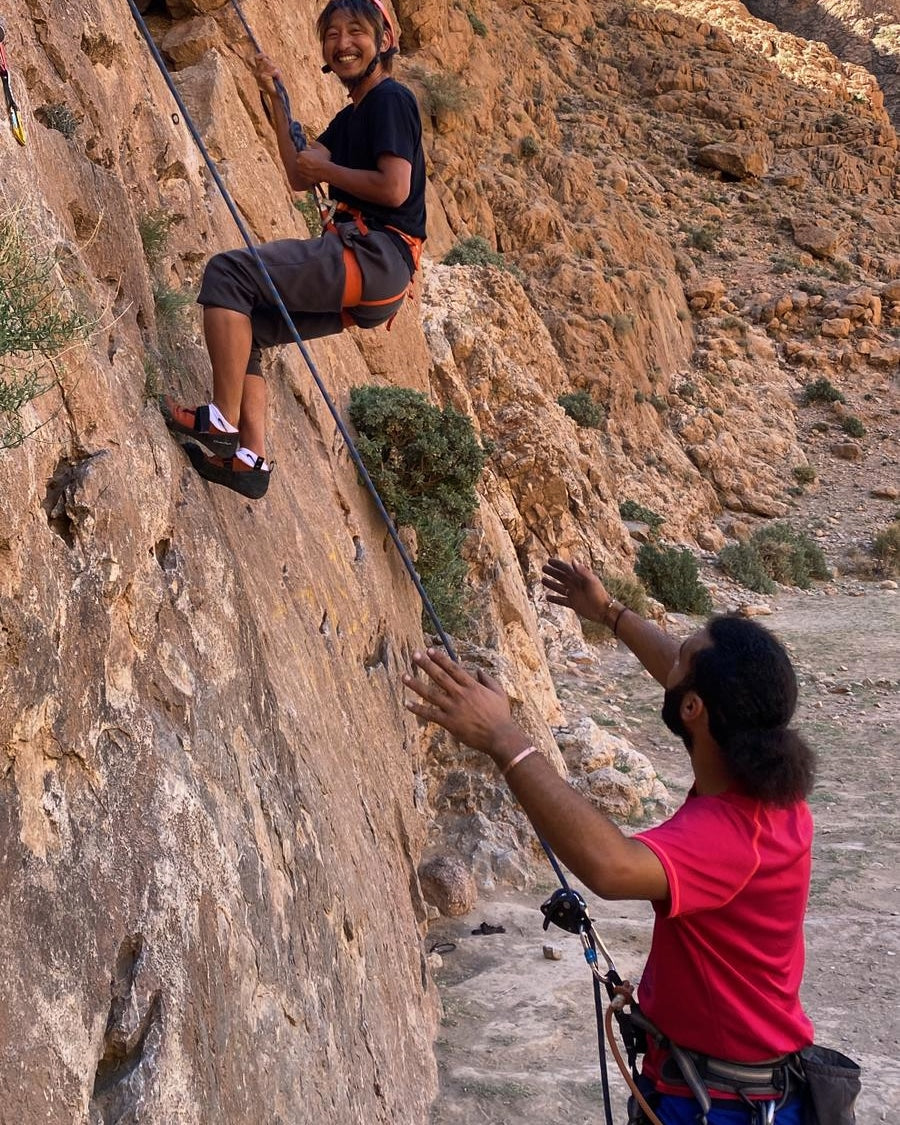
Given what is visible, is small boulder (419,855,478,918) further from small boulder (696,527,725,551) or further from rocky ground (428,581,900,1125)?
Result: small boulder (696,527,725,551)

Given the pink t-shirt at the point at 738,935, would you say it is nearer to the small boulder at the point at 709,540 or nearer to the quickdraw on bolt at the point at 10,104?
the quickdraw on bolt at the point at 10,104

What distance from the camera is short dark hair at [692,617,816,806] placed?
2055 mm

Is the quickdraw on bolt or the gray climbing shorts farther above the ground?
the quickdraw on bolt

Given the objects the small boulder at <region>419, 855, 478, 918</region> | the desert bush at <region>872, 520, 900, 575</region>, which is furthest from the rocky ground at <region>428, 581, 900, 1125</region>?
the desert bush at <region>872, 520, 900, 575</region>

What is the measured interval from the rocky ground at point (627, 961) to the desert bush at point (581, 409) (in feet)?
26.7

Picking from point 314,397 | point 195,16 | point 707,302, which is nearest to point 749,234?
point 707,302

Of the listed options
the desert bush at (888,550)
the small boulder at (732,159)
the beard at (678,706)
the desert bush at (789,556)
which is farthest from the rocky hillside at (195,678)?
the small boulder at (732,159)

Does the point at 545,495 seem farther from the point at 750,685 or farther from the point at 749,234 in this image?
the point at 749,234

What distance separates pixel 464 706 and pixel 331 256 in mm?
A: 2058

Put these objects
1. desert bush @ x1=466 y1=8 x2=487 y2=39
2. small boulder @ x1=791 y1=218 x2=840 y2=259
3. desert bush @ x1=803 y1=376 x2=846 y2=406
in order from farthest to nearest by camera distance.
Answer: small boulder @ x1=791 y1=218 x2=840 y2=259 < desert bush @ x1=803 y1=376 x2=846 y2=406 < desert bush @ x1=466 y1=8 x2=487 y2=39

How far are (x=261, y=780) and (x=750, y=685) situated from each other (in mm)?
1622

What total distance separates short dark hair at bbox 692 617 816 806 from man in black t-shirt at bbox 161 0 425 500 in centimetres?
183

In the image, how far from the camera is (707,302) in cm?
2553

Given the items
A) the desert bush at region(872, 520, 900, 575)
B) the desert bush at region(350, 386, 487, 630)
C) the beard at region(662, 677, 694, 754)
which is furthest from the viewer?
the desert bush at region(872, 520, 900, 575)
